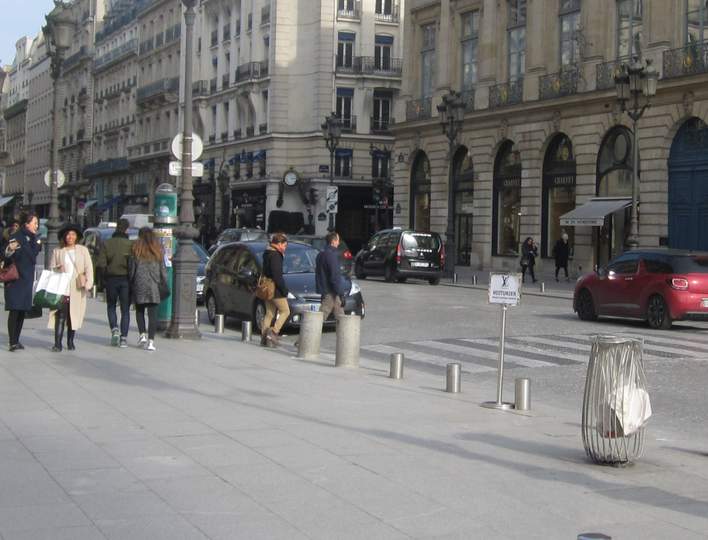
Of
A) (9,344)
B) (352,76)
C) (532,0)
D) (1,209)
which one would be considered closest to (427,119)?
(532,0)

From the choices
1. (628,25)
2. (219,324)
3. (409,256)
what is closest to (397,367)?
(219,324)

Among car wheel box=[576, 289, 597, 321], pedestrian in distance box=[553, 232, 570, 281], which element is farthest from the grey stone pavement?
pedestrian in distance box=[553, 232, 570, 281]

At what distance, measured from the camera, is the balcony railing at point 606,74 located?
3962 cm

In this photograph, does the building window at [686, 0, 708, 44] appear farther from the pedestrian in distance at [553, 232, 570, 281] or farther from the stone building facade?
the pedestrian in distance at [553, 232, 570, 281]

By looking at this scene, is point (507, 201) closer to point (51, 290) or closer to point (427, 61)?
Result: point (427, 61)

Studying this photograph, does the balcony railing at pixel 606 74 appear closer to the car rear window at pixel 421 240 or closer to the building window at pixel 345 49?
the car rear window at pixel 421 240

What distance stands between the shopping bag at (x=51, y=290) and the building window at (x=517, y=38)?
33.3 m

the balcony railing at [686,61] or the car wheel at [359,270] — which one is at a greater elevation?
the balcony railing at [686,61]

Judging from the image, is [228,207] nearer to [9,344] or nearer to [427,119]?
[427,119]

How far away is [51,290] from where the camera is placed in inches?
597

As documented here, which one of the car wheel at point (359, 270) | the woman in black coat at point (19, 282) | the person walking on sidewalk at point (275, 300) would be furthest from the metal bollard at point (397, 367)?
the car wheel at point (359, 270)

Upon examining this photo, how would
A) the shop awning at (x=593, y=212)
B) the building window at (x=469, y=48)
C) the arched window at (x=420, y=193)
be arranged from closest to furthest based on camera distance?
the shop awning at (x=593, y=212) < the building window at (x=469, y=48) < the arched window at (x=420, y=193)

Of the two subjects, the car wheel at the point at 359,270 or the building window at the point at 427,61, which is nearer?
the car wheel at the point at 359,270

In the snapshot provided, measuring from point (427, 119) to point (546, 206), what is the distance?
9978 mm
